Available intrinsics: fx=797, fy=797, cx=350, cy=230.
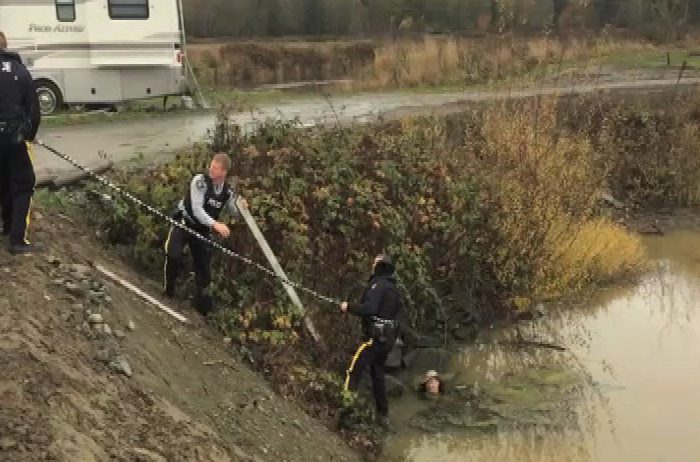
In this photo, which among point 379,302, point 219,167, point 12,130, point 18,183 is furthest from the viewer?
point 379,302

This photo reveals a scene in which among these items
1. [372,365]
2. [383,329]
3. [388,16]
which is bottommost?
[372,365]

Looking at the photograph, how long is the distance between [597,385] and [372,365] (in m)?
3.09

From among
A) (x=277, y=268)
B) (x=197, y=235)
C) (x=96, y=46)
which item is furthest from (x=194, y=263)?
(x=96, y=46)

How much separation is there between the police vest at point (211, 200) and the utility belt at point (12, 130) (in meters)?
1.68

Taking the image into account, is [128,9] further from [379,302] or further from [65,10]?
[379,302]

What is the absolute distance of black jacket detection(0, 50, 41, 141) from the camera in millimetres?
6629

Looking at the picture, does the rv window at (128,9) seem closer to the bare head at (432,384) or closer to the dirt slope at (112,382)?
the dirt slope at (112,382)

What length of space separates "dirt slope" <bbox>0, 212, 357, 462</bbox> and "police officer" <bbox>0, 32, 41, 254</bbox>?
30 centimetres

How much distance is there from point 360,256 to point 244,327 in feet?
6.81

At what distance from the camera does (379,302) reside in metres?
8.03

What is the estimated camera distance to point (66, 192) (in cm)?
916

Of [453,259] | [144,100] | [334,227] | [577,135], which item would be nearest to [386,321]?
[334,227]

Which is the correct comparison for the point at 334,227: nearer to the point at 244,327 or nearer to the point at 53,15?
the point at 244,327

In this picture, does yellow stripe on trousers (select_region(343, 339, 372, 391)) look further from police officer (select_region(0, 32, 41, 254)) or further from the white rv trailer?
the white rv trailer
